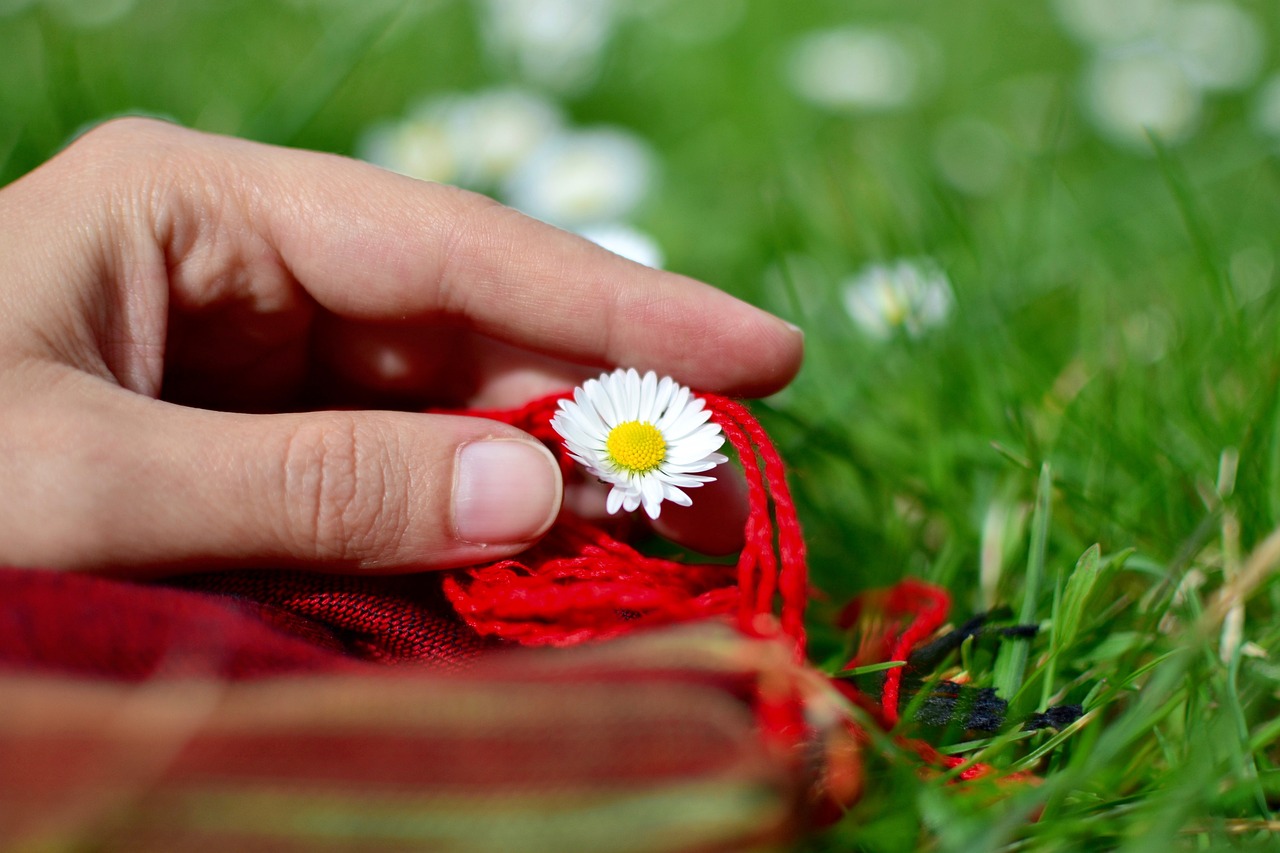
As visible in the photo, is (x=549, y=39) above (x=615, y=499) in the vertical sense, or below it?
above

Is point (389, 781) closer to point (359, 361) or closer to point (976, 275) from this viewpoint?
point (359, 361)

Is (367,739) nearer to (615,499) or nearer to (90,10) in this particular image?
(615,499)

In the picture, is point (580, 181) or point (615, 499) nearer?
point (615, 499)

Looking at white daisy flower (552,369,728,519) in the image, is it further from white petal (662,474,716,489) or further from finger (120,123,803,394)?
finger (120,123,803,394)

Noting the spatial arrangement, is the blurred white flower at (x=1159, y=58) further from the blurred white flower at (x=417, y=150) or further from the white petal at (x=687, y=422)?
the white petal at (x=687, y=422)

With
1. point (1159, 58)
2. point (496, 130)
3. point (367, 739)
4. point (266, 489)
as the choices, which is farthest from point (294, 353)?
point (1159, 58)

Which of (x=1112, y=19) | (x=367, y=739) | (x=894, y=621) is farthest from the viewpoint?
(x=1112, y=19)
